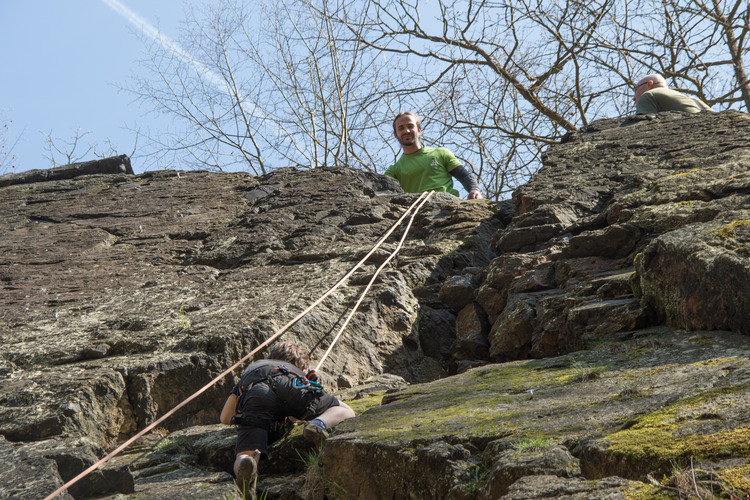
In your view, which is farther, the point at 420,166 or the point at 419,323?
the point at 420,166

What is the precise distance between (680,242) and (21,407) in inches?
141

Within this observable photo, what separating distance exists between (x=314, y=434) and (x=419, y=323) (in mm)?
1842

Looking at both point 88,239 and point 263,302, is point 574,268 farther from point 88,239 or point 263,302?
point 88,239

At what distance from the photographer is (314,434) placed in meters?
3.13

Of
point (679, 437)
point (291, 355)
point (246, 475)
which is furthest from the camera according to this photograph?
point (291, 355)

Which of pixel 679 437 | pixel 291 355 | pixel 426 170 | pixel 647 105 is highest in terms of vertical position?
pixel 647 105

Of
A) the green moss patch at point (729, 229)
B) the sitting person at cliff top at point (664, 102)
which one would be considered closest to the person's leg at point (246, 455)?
the green moss patch at point (729, 229)

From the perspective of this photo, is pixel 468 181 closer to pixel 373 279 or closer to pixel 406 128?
pixel 406 128

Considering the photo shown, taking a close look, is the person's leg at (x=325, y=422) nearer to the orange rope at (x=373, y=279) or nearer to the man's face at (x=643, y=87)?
the orange rope at (x=373, y=279)

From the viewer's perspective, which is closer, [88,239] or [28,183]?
[88,239]

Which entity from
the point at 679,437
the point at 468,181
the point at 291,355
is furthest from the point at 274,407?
the point at 468,181

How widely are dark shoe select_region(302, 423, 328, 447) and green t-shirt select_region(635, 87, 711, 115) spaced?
5.66m

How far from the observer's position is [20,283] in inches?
219

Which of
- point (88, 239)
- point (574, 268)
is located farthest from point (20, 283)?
point (574, 268)
